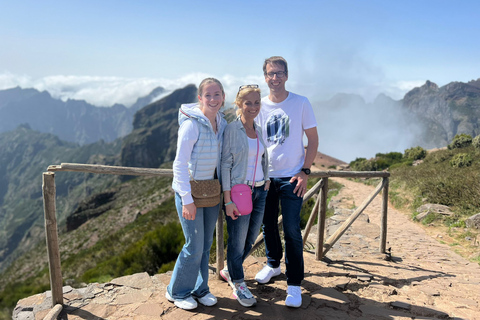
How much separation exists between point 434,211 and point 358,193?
6096 mm

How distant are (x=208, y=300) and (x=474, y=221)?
720 centimetres

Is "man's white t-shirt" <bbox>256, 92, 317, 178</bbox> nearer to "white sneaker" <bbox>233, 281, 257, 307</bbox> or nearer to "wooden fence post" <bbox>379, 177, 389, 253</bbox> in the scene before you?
"white sneaker" <bbox>233, 281, 257, 307</bbox>

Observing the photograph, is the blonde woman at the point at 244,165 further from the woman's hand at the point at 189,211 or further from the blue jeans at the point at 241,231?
the woman's hand at the point at 189,211

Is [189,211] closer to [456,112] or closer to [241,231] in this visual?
[241,231]

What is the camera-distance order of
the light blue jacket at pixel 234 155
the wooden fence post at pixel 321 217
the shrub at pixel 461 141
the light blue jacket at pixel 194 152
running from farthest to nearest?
the shrub at pixel 461 141, the wooden fence post at pixel 321 217, the light blue jacket at pixel 234 155, the light blue jacket at pixel 194 152

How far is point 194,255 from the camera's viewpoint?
9.50ft

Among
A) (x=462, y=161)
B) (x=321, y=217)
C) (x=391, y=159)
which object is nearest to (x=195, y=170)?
(x=321, y=217)

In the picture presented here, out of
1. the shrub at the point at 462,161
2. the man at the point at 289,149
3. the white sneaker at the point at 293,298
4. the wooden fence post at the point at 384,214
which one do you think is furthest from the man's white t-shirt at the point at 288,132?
the shrub at the point at 462,161

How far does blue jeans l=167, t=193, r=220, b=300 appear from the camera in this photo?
2.83m

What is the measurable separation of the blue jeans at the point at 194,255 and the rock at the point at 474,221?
7.10 m

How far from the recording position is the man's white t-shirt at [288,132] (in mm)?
3117

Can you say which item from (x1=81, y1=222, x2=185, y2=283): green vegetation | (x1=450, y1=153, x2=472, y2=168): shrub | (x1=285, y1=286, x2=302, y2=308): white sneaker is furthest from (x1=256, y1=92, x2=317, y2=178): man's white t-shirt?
(x1=450, y1=153, x2=472, y2=168): shrub

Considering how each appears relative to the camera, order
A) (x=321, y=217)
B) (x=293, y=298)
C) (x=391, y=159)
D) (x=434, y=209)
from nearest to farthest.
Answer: (x=293, y=298), (x=321, y=217), (x=434, y=209), (x=391, y=159)

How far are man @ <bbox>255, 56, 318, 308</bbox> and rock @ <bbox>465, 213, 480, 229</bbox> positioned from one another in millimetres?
6326
